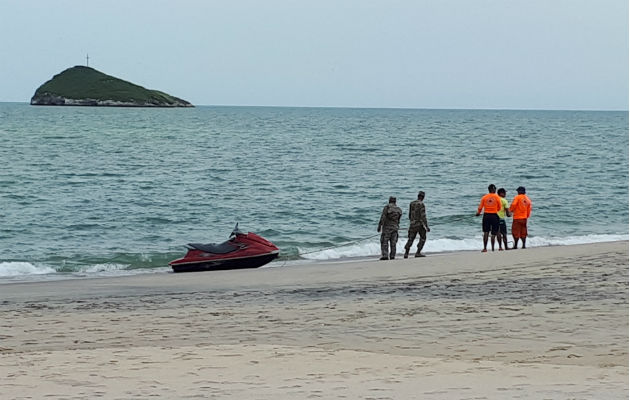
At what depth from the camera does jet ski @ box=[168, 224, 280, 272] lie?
1934cm

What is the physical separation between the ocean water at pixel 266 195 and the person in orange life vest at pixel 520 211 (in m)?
3.30

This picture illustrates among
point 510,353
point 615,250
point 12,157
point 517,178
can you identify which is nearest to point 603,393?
point 510,353

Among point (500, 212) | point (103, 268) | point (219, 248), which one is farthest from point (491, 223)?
point (103, 268)

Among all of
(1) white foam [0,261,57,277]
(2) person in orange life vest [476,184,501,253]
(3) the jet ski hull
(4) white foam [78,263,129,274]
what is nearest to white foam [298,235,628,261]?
(2) person in orange life vest [476,184,501,253]

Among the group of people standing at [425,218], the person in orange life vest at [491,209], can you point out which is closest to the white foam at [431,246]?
the group of people standing at [425,218]

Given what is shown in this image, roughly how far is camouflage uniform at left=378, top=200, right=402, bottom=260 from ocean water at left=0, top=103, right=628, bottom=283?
2.59 metres

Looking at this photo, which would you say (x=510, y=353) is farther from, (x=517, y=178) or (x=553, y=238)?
(x=517, y=178)

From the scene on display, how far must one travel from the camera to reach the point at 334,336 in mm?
10883

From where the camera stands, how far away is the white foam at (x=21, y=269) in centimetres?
2039

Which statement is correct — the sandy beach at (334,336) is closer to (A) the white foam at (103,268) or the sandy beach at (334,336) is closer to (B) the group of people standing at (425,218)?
(B) the group of people standing at (425,218)

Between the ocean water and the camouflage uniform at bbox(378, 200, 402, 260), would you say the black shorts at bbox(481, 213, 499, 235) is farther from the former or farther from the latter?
the ocean water

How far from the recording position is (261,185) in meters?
43.4

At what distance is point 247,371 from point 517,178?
138ft

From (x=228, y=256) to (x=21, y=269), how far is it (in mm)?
4810
